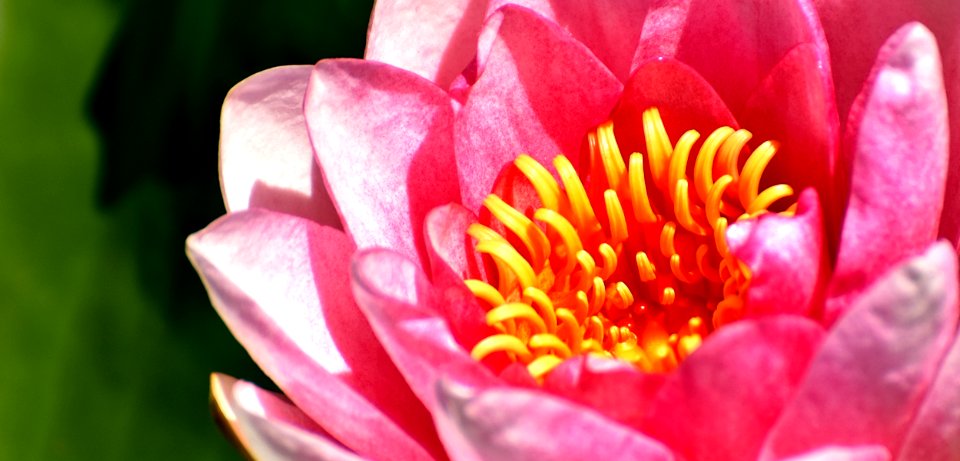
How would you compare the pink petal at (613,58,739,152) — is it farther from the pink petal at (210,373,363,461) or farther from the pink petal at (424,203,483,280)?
the pink petal at (210,373,363,461)

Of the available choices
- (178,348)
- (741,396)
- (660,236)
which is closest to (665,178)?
(660,236)

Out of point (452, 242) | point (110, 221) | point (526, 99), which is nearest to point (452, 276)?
point (452, 242)

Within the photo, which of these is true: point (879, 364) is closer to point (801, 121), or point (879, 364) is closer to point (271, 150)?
point (801, 121)

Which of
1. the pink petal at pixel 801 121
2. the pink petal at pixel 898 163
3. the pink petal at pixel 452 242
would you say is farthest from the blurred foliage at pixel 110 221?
the pink petal at pixel 898 163

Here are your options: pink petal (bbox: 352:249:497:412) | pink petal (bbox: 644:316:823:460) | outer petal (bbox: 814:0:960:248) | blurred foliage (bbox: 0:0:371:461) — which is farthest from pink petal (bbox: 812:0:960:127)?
blurred foliage (bbox: 0:0:371:461)

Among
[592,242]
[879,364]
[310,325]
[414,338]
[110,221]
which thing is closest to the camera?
[879,364]

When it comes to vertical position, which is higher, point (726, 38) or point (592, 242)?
point (726, 38)

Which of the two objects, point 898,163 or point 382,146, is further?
point 382,146

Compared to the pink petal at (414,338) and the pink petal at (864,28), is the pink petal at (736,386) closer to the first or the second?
the pink petal at (414,338)
